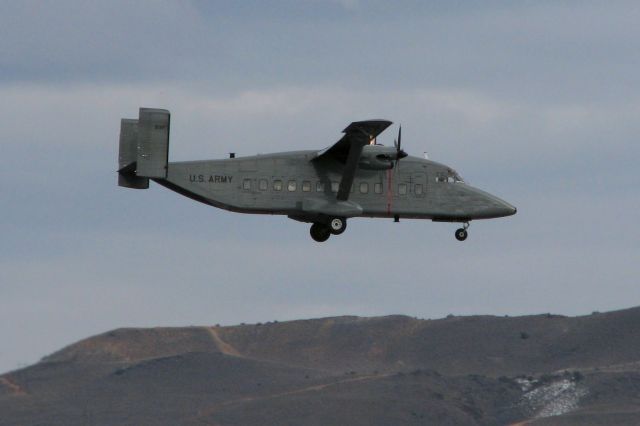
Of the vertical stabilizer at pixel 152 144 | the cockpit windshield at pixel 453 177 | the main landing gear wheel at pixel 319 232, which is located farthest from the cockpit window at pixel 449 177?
the vertical stabilizer at pixel 152 144

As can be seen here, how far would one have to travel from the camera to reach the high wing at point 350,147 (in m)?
75.9

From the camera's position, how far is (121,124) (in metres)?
79.8

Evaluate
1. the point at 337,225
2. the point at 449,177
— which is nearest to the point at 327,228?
the point at 337,225

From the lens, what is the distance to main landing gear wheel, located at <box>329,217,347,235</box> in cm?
7923

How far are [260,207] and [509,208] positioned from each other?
14.2 m

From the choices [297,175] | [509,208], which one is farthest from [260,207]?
[509,208]

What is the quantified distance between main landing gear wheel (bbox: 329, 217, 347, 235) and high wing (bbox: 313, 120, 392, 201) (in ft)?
3.77

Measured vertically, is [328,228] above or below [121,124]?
below

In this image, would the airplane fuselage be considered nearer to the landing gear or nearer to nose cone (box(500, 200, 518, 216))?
the landing gear

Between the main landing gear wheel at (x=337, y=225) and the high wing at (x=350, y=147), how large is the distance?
1149 mm

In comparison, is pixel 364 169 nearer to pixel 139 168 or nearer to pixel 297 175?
pixel 297 175

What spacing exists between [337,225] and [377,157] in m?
4.09

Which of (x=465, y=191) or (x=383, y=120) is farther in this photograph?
(x=465, y=191)

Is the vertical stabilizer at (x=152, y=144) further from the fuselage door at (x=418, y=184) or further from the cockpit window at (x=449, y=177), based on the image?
the cockpit window at (x=449, y=177)
